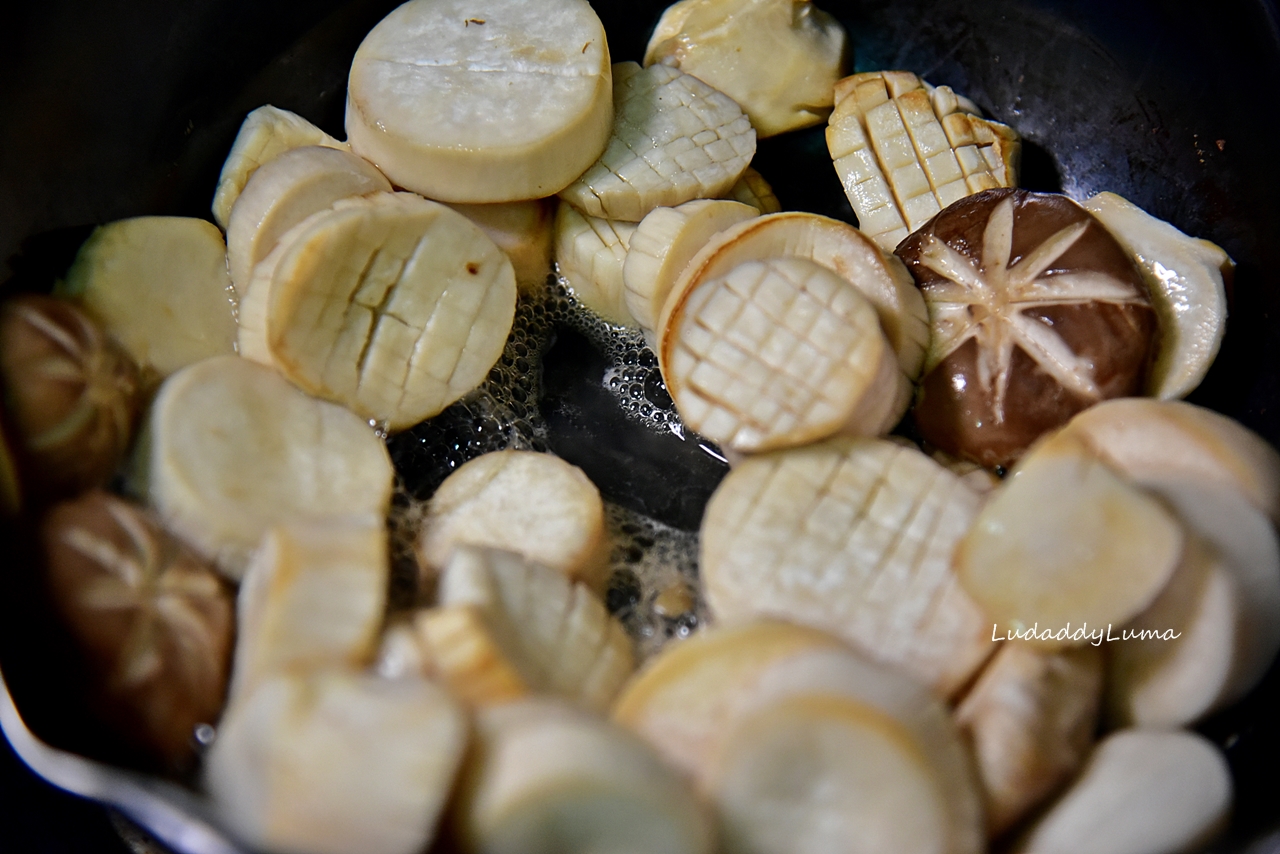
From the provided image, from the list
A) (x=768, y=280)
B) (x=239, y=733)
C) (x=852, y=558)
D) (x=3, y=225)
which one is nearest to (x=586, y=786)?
(x=239, y=733)

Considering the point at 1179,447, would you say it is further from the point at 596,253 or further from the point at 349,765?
the point at 349,765

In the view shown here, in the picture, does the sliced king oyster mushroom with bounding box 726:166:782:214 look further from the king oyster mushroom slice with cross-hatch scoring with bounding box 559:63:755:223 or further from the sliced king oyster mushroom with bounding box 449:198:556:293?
the sliced king oyster mushroom with bounding box 449:198:556:293

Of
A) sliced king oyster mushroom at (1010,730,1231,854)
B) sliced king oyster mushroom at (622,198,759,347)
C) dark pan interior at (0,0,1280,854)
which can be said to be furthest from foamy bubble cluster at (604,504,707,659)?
sliced king oyster mushroom at (1010,730,1231,854)

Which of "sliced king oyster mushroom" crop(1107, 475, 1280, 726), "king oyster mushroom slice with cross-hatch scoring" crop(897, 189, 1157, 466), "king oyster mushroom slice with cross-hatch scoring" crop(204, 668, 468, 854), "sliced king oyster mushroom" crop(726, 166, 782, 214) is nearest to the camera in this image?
"king oyster mushroom slice with cross-hatch scoring" crop(204, 668, 468, 854)

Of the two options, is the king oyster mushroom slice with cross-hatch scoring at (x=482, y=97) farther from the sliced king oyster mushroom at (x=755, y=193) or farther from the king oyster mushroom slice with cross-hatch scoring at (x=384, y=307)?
the sliced king oyster mushroom at (x=755, y=193)

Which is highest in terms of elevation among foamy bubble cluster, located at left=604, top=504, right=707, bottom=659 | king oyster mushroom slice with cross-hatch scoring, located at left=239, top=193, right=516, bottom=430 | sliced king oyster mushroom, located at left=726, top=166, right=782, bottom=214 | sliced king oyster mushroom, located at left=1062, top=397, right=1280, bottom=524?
sliced king oyster mushroom, located at left=1062, top=397, right=1280, bottom=524

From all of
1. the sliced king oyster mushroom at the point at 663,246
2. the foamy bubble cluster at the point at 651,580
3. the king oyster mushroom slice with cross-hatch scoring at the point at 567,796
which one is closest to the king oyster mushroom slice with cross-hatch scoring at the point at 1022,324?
the sliced king oyster mushroom at the point at 663,246

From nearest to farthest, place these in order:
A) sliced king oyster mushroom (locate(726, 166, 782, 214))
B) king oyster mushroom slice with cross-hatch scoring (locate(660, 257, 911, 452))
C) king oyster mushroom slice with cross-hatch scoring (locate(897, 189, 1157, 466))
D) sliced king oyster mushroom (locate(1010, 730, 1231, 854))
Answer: sliced king oyster mushroom (locate(1010, 730, 1231, 854)) < king oyster mushroom slice with cross-hatch scoring (locate(660, 257, 911, 452)) < king oyster mushroom slice with cross-hatch scoring (locate(897, 189, 1157, 466)) < sliced king oyster mushroom (locate(726, 166, 782, 214))

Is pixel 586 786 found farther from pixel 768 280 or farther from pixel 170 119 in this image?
pixel 170 119
